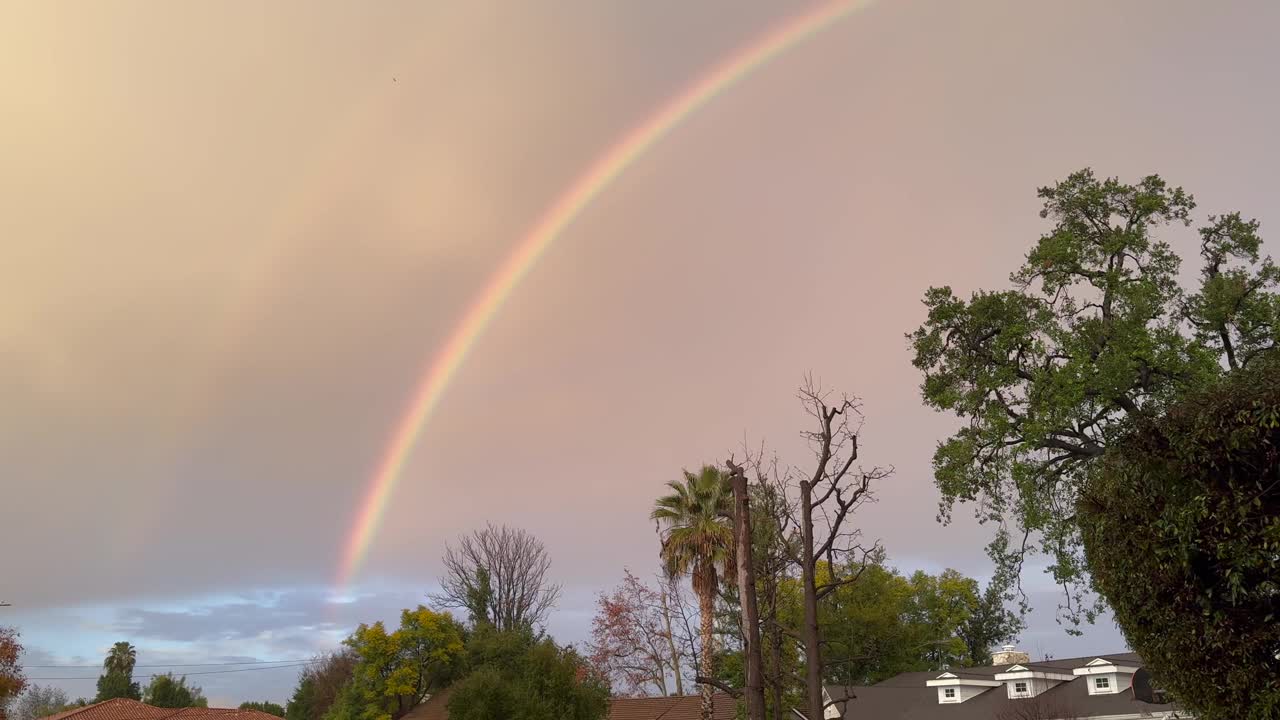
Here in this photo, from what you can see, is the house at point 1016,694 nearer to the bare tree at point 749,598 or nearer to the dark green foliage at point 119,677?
the bare tree at point 749,598

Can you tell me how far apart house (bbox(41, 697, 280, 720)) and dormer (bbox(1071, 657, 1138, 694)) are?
51.0m

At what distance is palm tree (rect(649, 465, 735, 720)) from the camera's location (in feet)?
121

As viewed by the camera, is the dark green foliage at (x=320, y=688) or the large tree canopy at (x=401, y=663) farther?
the dark green foliage at (x=320, y=688)

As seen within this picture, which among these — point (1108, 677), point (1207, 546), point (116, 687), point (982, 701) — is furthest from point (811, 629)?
point (116, 687)

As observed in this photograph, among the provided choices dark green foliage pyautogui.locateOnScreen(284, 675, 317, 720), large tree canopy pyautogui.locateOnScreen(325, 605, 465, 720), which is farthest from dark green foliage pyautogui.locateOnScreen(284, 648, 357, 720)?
large tree canopy pyautogui.locateOnScreen(325, 605, 465, 720)

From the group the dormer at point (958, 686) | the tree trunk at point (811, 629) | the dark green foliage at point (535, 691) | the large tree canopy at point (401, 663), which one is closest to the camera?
the tree trunk at point (811, 629)

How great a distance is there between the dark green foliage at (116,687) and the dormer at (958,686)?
84.6 metres

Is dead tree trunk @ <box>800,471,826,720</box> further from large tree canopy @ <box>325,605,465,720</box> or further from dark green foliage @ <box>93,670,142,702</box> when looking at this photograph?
dark green foliage @ <box>93,670,142,702</box>

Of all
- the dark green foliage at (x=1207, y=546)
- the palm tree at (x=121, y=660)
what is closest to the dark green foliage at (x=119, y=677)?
the palm tree at (x=121, y=660)

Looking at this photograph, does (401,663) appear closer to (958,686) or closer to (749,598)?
(958,686)

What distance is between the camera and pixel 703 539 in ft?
123

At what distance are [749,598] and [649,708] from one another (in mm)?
38046

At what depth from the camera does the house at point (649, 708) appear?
4600 cm

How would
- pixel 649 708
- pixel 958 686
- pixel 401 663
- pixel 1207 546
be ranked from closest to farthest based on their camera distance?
pixel 1207 546
pixel 958 686
pixel 649 708
pixel 401 663
